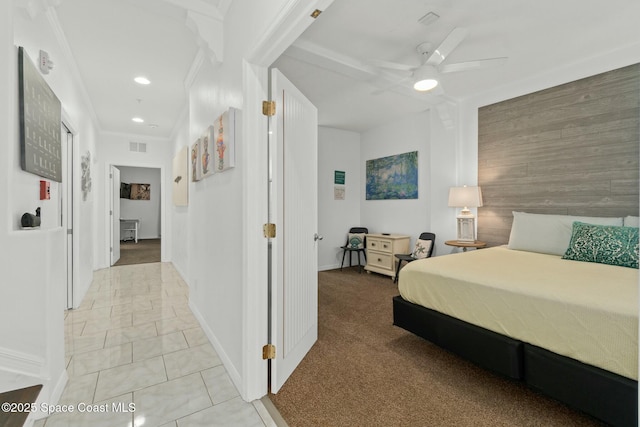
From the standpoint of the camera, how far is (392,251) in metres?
4.48

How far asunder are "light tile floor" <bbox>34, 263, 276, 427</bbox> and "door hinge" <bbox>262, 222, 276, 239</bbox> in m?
1.00

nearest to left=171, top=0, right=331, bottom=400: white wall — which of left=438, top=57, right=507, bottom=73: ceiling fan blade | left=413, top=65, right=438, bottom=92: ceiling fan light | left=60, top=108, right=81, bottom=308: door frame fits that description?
left=413, top=65, right=438, bottom=92: ceiling fan light

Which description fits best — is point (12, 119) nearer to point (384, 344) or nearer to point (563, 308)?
point (384, 344)

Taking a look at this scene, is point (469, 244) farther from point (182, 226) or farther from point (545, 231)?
point (182, 226)

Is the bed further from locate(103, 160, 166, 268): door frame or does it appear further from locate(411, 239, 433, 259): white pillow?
locate(103, 160, 166, 268): door frame

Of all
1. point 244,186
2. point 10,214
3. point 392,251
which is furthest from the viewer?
point 392,251

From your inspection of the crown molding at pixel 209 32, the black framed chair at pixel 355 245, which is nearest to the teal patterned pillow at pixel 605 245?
the black framed chair at pixel 355 245

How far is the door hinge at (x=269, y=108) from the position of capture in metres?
1.76

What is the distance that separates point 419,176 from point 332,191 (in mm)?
1548

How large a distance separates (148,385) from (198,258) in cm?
126

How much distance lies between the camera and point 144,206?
32.3 feet

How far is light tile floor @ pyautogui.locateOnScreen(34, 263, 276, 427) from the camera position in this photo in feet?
5.25

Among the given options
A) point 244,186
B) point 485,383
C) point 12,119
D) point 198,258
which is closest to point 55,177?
point 12,119

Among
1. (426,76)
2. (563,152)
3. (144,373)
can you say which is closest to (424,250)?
(563,152)
